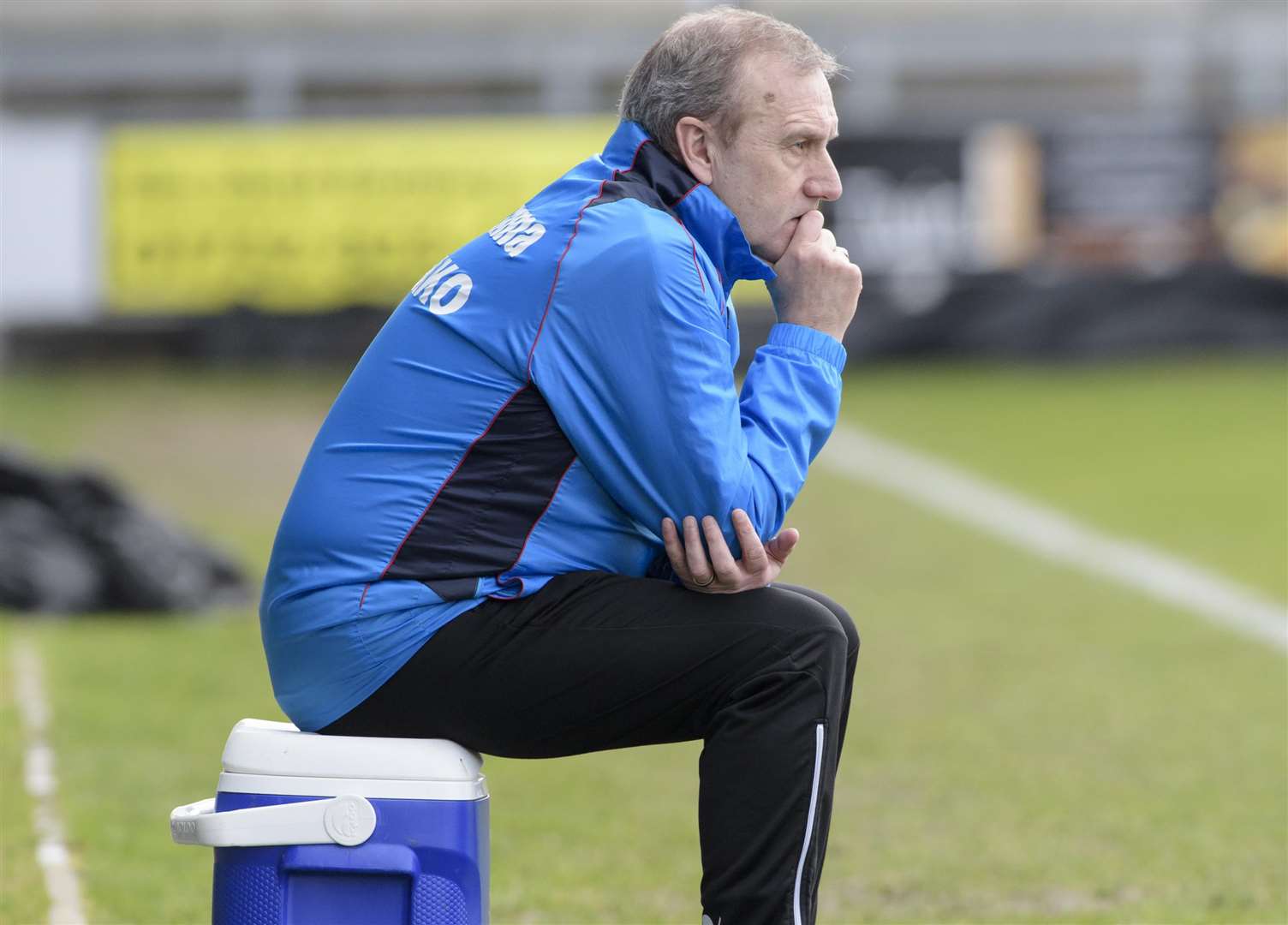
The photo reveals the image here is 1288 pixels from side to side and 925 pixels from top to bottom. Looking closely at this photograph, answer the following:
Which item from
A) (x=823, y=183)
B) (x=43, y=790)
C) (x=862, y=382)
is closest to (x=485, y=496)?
(x=823, y=183)

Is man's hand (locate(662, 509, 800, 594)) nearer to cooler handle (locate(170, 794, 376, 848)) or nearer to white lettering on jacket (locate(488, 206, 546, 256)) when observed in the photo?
white lettering on jacket (locate(488, 206, 546, 256))

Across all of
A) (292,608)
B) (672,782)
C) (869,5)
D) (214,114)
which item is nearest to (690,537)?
(292,608)

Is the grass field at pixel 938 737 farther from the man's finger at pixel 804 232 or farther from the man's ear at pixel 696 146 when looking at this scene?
the man's ear at pixel 696 146

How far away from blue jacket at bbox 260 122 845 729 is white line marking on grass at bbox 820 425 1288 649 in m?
4.89

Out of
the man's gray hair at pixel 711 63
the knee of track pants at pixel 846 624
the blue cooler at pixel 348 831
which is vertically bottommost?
the blue cooler at pixel 348 831

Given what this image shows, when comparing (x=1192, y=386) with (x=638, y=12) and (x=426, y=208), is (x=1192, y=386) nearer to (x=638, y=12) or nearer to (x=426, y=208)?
(x=426, y=208)

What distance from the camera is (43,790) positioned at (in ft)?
17.3

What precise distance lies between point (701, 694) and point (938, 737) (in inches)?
123

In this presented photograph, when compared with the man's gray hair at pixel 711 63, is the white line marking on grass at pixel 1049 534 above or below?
below

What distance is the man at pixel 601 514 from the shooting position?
2.90 meters

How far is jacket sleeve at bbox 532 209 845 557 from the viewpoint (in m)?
2.85

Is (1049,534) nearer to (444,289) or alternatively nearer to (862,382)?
(862,382)

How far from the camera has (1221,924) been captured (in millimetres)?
3973

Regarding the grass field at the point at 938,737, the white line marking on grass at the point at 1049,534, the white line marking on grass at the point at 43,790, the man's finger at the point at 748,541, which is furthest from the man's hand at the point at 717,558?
the white line marking on grass at the point at 1049,534
